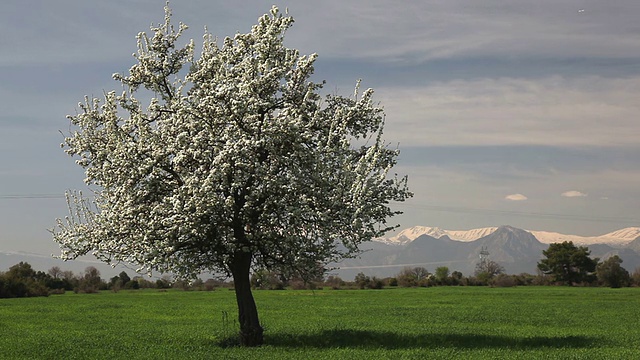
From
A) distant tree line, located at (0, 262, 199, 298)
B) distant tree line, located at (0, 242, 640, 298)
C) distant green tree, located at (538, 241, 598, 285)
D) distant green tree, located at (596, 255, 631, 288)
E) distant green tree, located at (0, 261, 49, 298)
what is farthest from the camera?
distant green tree, located at (538, 241, 598, 285)

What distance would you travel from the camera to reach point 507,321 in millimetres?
62188

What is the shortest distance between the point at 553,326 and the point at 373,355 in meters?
27.0

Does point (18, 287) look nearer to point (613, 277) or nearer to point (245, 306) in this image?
point (245, 306)

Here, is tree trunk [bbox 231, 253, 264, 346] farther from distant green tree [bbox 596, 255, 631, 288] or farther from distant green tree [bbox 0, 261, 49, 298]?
distant green tree [bbox 596, 255, 631, 288]

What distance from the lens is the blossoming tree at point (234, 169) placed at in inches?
1454

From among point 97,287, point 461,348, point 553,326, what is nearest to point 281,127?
point 461,348

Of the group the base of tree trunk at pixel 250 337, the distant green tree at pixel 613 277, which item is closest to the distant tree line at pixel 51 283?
the base of tree trunk at pixel 250 337

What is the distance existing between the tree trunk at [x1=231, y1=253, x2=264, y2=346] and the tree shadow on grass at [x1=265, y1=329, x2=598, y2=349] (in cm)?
139

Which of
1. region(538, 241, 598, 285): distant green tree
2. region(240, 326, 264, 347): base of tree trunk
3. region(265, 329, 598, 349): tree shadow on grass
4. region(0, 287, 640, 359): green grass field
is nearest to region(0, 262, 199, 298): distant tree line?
region(0, 287, 640, 359): green grass field

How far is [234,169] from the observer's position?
36750 mm

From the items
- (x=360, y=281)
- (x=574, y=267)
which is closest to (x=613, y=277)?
(x=574, y=267)

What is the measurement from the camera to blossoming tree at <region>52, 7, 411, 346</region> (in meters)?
36.9

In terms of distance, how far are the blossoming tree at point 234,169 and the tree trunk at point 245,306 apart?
6 centimetres

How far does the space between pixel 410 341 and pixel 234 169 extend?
16.3 metres
